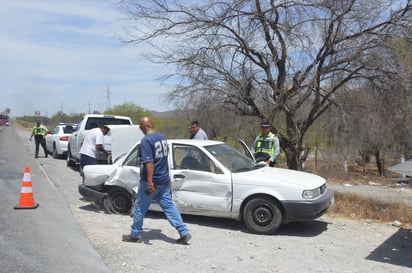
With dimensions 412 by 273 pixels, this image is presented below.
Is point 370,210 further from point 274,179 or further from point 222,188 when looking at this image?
point 222,188

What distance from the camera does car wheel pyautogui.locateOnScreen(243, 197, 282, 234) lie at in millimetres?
6527

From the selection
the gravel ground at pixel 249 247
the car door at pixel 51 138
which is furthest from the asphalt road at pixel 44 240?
the car door at pixel 51 138

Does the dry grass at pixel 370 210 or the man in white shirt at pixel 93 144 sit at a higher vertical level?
the man in white shirt at pixel 93 144

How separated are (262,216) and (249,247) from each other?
786 millimetres

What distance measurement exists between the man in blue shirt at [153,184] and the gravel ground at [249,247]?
19 centimetres

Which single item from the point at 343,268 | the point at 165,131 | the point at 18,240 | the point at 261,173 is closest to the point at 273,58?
the point at 261,173

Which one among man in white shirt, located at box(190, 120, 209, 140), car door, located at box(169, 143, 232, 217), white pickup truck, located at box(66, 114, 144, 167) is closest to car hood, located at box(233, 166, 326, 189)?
car door, located at box(169, 143, 232, 217)

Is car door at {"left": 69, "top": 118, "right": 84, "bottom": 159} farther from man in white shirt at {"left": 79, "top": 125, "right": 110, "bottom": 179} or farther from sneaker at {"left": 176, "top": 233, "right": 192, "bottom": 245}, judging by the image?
sneaker at {"left": 176, "top": 233, "right": 192, "bottom": 245}

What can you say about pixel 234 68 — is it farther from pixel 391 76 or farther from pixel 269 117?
pixel 391 76

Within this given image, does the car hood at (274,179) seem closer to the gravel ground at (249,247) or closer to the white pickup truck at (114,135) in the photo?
the gravel ground at (249,247)

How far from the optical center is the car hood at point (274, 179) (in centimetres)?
663

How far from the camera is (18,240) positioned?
5605 millimetres

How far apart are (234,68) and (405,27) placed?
430 cm

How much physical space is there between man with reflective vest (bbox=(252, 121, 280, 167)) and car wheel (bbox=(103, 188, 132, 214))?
2.72 metres
